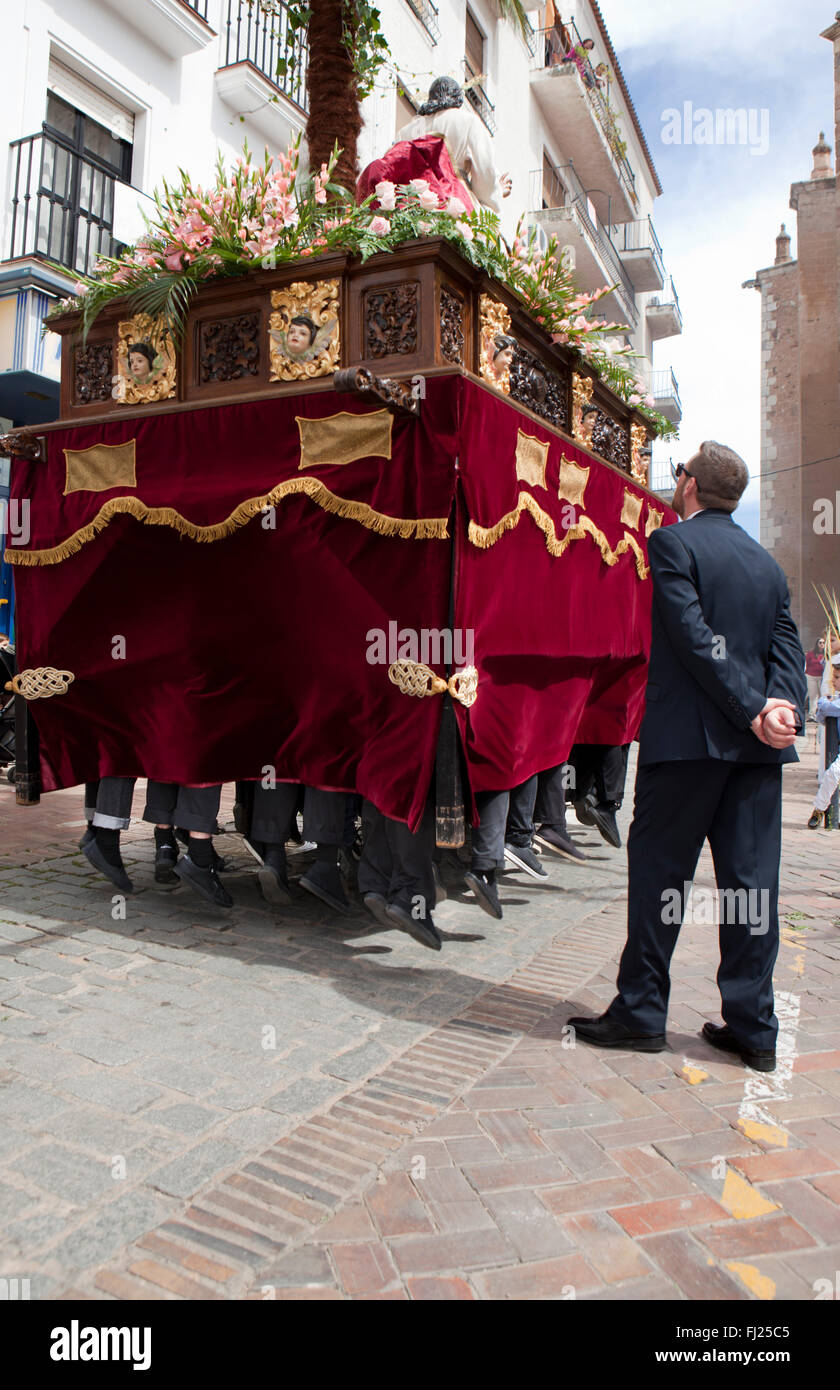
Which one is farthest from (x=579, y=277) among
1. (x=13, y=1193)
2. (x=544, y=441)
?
(x=13, y=1193)

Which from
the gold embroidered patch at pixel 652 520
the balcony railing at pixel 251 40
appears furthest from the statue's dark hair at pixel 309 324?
the balcony railing at pixel 251 40

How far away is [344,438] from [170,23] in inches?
397

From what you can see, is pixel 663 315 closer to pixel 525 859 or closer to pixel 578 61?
pixel 578 61

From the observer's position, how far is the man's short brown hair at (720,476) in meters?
3.75

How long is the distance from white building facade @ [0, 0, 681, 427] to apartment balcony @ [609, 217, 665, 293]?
7.60 m

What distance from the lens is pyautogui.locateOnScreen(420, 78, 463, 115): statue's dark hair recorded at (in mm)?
5805

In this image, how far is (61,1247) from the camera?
240 centimetres

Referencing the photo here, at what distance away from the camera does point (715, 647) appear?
352 cm

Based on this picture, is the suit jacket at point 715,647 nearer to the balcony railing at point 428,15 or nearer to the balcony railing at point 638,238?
the balcony railing at point 428,15

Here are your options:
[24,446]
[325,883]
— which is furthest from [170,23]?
[325,883]

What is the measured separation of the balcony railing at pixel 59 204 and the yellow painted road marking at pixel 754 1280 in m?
10.3

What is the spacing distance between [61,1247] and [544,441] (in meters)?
4.33

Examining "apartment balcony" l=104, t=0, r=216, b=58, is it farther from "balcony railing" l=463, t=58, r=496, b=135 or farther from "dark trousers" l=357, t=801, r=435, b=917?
"dark trousers" l=357, t=801, r=435, b=917
